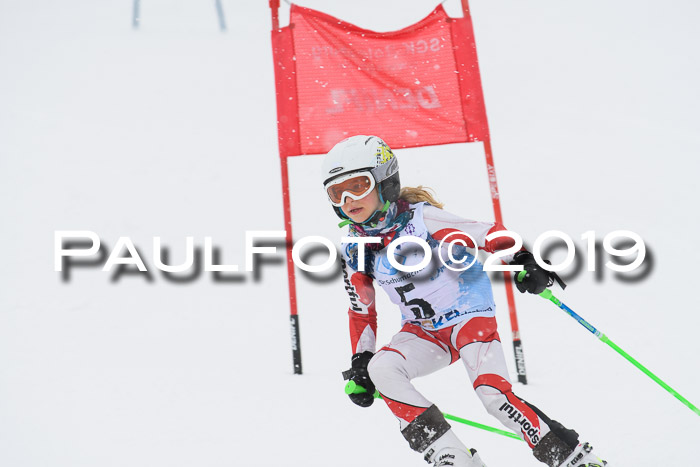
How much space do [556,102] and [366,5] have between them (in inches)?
226

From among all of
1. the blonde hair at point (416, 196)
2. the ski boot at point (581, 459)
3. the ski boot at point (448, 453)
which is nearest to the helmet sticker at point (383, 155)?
the blonde hair at point (416, 196)

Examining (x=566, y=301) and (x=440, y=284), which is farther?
(x=566, y=301)

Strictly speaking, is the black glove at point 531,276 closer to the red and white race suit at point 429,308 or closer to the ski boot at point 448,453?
the red and white race suit at point 429,308

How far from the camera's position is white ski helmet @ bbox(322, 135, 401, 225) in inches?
132

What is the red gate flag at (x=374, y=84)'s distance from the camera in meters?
5.36

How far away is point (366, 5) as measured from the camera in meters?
14.1

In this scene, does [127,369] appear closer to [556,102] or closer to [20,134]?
[20,134]

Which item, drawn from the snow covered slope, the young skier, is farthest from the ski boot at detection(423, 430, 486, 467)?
the snow covered slope

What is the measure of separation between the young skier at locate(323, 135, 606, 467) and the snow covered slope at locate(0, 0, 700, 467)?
1.03m

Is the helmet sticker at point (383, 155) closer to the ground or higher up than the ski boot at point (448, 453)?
higher up

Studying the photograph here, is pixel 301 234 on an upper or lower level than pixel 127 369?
upper

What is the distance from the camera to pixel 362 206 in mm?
3352

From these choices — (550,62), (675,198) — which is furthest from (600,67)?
(675,198)

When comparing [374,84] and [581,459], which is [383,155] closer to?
[581,459]
